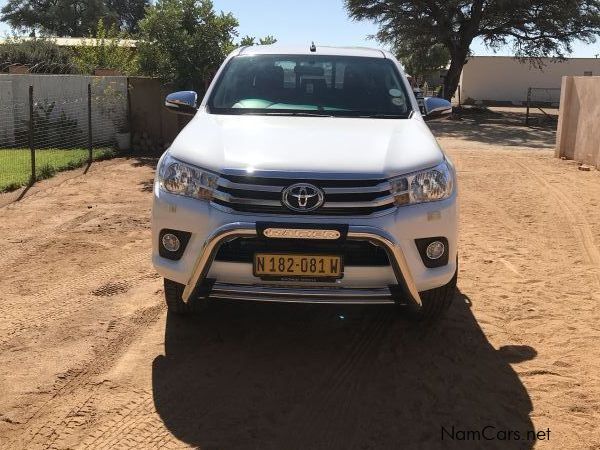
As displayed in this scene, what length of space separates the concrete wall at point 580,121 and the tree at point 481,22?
41.6ft

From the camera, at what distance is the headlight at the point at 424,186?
3385 millimetres

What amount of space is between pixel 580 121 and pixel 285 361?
1158cm

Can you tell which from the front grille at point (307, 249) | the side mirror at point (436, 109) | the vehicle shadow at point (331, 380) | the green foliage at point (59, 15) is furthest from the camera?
the green foliage at point (59, 15)

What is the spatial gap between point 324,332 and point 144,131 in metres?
10.0

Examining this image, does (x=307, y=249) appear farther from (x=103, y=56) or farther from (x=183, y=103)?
(x=103, y=56)

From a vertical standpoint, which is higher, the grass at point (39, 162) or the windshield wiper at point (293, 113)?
the windshield wiper at point (293, 113)

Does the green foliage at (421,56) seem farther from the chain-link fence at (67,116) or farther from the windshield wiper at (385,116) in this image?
the windshield wiper at (385,116)

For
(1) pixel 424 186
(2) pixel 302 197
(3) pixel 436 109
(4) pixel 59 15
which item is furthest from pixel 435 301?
(4) pixel 59 15

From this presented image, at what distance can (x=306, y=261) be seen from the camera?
131 inches

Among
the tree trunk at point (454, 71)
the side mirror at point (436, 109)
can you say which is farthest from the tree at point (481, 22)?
the side mirror at point (436, 109)

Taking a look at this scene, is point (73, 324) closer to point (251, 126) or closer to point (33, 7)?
point (251, 126)

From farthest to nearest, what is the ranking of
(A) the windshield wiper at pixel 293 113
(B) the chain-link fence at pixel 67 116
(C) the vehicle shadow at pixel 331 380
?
(B) the chain-link fence at pixel 67 116 < (A) the windshield wiper at pixel 293 113 < (C) the vehicle shadow at pixel 331 380

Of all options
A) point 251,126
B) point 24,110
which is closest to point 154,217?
point 251,126

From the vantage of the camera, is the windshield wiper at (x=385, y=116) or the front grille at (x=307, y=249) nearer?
the front grille at (x=307, y=249)
